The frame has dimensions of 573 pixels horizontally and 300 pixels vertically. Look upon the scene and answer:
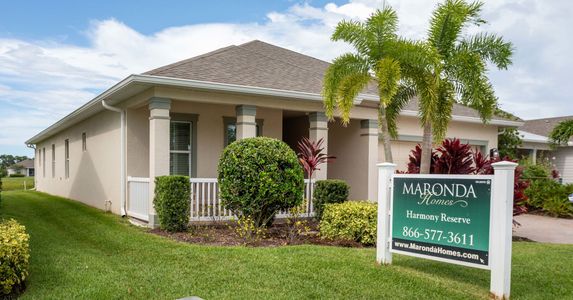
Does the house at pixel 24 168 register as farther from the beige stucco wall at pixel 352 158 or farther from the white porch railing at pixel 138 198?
the beige stucco wall at pixel 352 158

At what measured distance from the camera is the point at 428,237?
5613 millimetres

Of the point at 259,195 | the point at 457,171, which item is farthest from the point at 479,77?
the point at 259,195

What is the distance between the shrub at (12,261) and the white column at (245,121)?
585cm

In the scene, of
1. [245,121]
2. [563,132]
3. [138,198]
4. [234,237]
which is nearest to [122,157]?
[138,198]

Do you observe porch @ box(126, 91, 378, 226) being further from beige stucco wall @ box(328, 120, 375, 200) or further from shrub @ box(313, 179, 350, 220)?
shrub @ box(313, 179, 350, 220)

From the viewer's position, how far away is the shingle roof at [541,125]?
26556mm

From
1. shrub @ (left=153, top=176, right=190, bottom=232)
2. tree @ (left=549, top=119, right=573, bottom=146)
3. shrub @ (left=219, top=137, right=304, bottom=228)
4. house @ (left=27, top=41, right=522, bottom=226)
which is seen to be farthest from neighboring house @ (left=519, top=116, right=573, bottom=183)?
shrub @ (left=153, top=176, right=190, bottom=232)

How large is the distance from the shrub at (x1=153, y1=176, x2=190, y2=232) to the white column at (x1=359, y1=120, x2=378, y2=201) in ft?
18.8

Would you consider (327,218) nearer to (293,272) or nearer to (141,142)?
(293,272)

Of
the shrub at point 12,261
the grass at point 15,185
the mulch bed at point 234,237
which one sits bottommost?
the grass at point 15,185

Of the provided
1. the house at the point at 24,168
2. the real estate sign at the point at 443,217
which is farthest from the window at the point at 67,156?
the house at the point at 24,168

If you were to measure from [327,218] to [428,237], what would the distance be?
3382 mm

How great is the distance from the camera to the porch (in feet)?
31.9

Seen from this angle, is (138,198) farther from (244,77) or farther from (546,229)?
(546,229)
